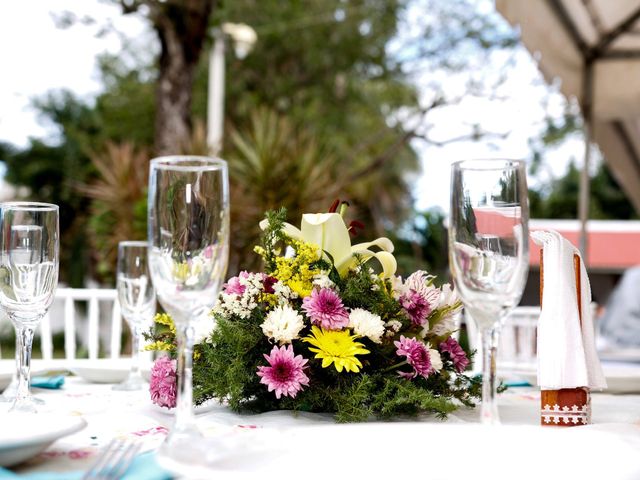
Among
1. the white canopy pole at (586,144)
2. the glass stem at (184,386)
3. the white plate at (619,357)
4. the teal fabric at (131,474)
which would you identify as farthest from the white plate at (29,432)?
the white canopy pole at (586,144)

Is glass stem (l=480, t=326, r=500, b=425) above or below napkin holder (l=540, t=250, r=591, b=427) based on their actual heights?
above

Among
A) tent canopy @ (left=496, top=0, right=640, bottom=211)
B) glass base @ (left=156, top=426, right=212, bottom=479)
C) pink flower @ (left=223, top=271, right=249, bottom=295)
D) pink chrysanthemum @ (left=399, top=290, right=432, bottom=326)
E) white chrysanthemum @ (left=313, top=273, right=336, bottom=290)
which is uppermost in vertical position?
tent canopy @ (left=496, top=0, right=640, bottom=211)

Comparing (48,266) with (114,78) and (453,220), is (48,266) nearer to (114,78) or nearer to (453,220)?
(453,220)

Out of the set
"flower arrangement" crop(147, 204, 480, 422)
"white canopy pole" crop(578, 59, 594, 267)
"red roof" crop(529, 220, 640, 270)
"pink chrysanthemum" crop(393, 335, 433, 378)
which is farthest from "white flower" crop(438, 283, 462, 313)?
"red roof" crop(529, 220, 640, 270)

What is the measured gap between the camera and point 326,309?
3.61 feet

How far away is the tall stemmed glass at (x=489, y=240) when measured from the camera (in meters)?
0.85

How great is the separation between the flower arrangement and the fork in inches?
10.6

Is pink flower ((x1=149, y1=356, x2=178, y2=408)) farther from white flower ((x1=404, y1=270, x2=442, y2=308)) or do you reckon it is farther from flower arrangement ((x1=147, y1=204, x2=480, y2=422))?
white flower ((x1=404, y1=270, x2=442, y2=308))

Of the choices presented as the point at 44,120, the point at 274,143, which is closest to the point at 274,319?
the point at 274,143

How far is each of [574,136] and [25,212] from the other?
17553 millimetres

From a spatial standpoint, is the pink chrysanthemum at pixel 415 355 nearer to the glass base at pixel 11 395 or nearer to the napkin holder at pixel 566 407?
the napkin holder at pixel 566 407

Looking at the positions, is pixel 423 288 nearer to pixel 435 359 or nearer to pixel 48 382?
pixel 435 359

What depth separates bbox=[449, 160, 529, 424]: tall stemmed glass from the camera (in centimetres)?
85

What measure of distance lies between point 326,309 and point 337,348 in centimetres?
6
